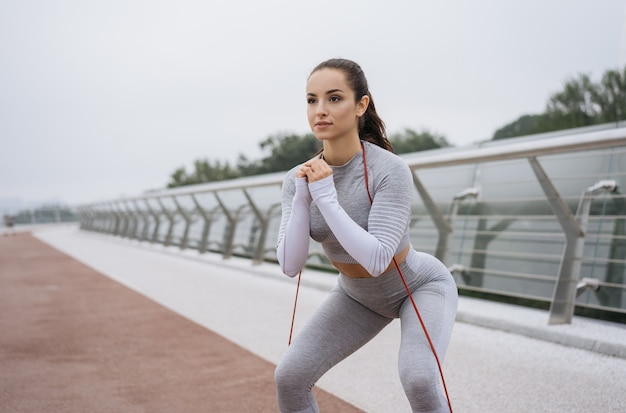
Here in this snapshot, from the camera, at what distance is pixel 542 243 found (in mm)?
5855

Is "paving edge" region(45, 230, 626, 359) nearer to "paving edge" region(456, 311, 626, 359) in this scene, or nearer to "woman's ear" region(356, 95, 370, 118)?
"paving edge" region(456, 311, 626, 359)

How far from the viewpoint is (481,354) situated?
14.8ft

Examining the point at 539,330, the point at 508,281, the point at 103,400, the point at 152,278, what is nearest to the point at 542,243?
the point at 508,281

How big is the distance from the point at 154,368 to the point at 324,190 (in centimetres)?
310

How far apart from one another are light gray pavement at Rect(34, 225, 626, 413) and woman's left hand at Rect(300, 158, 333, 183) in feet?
6.31

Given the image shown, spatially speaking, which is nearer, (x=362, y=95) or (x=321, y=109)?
(x=321, y=109)

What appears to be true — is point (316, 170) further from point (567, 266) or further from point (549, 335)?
point (567, 266)

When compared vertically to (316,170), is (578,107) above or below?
above

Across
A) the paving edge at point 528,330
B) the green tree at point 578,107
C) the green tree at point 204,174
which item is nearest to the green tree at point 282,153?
the green tree at point 204,174

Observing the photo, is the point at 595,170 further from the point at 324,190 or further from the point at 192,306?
the point at 192,306

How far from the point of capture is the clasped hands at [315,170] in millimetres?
1988

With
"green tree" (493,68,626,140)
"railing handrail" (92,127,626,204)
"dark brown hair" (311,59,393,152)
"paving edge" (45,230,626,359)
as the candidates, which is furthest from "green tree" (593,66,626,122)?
"dark brown hair" (311,59,393,152)

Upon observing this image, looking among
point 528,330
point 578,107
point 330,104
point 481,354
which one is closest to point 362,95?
point 330,104

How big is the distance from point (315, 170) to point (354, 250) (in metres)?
0.30
